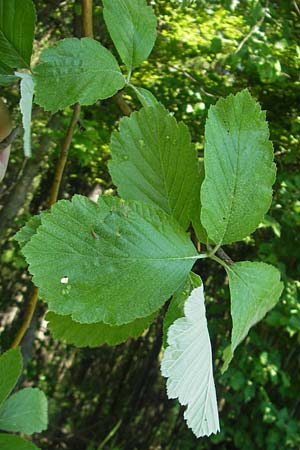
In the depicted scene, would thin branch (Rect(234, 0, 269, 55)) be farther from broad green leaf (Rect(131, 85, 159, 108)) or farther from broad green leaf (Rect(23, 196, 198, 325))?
broad green leaf (Rect(23, 196, 198, 325))

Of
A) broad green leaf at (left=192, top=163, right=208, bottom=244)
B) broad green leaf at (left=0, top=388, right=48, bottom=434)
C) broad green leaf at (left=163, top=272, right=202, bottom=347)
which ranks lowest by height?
broad green leaf at (left=0, top=388, right=48, bottom=434)

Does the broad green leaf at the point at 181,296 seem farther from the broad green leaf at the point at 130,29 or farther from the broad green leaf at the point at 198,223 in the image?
the broad green leaf at the point at 130,29

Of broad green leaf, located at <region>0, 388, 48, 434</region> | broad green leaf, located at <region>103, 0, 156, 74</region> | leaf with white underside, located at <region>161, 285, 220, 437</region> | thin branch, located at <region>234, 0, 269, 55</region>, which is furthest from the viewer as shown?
thin branch, located at <region>234, 0, 269, 55</region>

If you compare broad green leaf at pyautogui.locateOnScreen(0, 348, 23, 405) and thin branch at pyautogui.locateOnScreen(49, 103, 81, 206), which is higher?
thin branch at pyautogui.locateOnScreen(49, 103, 81, 206)

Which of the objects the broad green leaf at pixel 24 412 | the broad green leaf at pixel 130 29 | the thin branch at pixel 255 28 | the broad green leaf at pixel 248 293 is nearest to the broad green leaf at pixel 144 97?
the broad green leaf at pixel 130 29

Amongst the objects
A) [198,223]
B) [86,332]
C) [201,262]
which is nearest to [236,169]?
[198,223]

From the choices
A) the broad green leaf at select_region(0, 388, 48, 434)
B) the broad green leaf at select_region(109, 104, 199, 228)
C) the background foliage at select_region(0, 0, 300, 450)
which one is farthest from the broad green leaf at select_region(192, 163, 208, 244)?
the background foliage at select_region(0, 0, 300, 450)

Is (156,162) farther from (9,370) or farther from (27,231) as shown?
(9,370)
